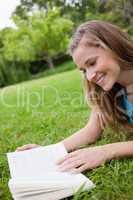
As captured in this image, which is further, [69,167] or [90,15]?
[90,15]

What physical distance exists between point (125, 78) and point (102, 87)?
15cm

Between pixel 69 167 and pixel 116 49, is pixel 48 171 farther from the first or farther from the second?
pixel 116 49

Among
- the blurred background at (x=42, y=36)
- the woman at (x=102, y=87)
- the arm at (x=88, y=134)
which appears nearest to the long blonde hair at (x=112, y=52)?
the woman at (x=102, y=87)

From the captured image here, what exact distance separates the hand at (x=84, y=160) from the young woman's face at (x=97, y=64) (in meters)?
0.40

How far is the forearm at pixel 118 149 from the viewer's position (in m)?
2.29

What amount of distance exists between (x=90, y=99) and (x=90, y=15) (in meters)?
24.0

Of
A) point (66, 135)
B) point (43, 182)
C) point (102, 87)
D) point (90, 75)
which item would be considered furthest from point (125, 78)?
point (66, 135)

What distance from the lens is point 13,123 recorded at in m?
4.85

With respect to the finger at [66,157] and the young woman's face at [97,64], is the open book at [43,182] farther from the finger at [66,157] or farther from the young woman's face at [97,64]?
the young woman's face at [97,64]

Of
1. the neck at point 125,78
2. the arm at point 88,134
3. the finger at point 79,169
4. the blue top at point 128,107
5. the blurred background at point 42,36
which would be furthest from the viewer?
the blurred background at point 42,36

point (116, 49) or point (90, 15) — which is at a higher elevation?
point (116, 49)

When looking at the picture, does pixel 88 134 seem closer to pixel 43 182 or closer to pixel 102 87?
pixel 102 87

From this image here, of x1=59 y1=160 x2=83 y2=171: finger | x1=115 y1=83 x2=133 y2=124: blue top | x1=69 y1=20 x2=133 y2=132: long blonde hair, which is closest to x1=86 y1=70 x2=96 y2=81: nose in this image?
x1=69 y1=20 x2=133 y2=132: long blonde hair

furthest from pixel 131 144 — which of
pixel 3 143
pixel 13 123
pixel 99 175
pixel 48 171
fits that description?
pixel 13 123
